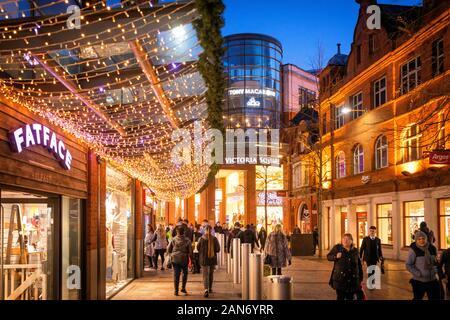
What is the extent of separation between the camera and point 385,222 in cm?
2733

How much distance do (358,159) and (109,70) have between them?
24.4m

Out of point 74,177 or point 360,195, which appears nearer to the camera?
point 74,177

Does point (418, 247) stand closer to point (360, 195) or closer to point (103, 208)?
point (103, 208)

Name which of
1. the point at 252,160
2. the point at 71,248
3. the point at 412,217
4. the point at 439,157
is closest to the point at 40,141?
the point at 71,248

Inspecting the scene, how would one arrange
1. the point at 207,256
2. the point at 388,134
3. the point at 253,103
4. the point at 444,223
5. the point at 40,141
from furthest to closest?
the point at 253,103 < the point at 388,134 < the point at 444,223 < the point at 207,256 < the point at 40,141

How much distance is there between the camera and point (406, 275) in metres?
18.5

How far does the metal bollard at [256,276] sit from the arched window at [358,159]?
69.7 ft

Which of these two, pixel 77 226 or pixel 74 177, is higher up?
pixel 74 177

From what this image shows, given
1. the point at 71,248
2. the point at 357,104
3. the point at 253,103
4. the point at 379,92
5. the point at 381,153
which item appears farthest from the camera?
the point at 253,103

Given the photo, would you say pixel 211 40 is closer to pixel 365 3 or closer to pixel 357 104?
pixel 357 104

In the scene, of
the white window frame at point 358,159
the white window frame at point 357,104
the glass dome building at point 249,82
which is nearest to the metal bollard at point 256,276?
the white window frame at point 358,159
